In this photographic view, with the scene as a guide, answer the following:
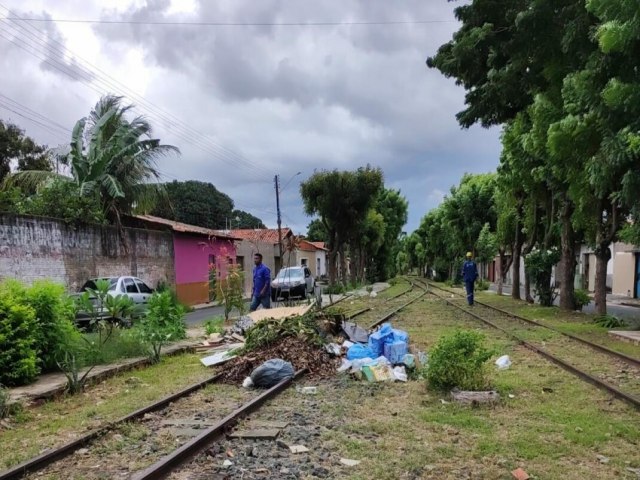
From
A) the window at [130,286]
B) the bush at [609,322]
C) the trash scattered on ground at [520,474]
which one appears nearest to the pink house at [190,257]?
the window at [130,286]

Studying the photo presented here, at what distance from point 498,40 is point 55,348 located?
44.7ft

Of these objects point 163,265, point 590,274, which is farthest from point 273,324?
point 590,274

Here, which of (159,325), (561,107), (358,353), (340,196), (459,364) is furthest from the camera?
(340,196)

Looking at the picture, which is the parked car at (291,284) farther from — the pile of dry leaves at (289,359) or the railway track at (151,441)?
the railway track at (151,441)

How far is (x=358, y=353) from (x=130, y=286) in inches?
445

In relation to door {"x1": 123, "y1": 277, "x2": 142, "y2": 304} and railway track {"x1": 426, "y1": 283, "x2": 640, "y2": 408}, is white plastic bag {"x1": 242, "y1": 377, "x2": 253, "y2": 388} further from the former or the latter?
door {"x1": 123, "y1": 277, "x2": 142, "y2": 304}

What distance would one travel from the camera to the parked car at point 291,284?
2811cm

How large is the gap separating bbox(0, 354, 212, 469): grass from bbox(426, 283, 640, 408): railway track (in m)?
5.78

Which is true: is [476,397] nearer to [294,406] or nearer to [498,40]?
[294,406]

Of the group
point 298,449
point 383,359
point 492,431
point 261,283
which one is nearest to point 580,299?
point 261,283

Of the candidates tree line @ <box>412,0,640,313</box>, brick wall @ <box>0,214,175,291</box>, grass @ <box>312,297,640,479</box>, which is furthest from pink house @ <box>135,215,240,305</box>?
grass @ <box>312,297,640,479</box>

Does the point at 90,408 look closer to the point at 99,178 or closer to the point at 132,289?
the point at 132,289

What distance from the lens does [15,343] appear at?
7.60 metres

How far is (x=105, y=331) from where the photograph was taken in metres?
11.9
